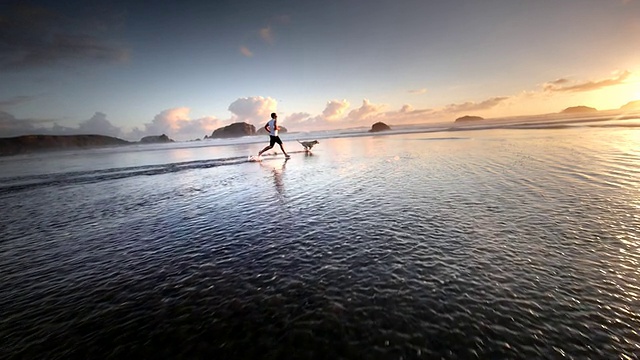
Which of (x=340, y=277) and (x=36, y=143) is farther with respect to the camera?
(x=36, y=143)

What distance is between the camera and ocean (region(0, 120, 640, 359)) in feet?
14.8

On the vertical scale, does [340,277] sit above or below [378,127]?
below

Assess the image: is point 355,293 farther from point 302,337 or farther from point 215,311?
point 215,311

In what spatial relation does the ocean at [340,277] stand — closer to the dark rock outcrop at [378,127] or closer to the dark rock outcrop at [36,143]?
the dark rock outcrop at [378,127]

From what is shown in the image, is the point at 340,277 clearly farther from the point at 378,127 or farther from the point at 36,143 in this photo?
the point at 36,143

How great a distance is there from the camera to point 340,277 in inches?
255

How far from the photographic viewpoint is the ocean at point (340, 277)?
4.52 m

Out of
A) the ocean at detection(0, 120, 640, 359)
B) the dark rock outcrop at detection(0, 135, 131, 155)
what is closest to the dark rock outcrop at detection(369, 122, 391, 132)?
the ocean at detection(0, 120, 640, 359)

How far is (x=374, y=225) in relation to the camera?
9734mm

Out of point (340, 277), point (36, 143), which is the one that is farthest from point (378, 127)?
point (36, 143)

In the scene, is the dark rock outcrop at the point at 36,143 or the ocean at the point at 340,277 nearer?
the ocean at the point at 340,277

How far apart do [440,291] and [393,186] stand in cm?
1015

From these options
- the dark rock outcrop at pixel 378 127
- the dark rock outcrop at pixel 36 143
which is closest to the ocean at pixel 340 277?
the dark rock outcrop at pixel 378 127

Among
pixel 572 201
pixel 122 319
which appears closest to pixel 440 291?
pixel 122 319
